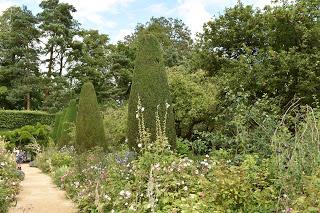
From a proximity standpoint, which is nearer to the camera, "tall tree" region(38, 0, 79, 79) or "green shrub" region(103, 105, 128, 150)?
"green shrub" region(103, 105, 128, 150)

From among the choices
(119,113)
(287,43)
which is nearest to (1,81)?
(119,113)

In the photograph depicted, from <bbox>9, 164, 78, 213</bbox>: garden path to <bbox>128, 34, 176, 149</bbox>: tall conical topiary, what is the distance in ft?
5.75

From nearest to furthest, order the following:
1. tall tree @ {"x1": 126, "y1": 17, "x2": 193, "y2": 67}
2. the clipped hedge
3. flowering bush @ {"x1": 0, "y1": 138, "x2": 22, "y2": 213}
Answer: flowering bush @ {"x1": 0, "y1": 138, "x2": 22, "y2": 213} → the clipped hedge → tall tree @ {"x1": 126, "y1": 17, "x2": 193, "y2": 67}

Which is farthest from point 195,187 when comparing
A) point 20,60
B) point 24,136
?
point 20,60

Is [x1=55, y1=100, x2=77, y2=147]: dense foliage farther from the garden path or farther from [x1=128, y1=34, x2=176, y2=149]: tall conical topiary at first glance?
[x1=128, y1=34, x2=176, y2=149]: tall conical topiary

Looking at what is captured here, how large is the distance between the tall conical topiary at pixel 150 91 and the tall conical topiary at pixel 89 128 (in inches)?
187

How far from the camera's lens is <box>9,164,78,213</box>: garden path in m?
6.90

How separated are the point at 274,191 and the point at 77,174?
5.34 meters

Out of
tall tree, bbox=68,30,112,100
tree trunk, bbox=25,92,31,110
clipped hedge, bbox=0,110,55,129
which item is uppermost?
tall tree, bbox=68,30,112,100

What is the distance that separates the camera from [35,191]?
907 cm

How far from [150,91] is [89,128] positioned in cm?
525

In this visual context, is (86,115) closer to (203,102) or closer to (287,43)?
(203,102)

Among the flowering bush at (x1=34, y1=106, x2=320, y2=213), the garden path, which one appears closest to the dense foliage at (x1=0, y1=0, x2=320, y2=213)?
the flowering bush at (x1=34, y1=106, x2=320, y2=213)

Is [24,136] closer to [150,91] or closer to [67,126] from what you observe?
[67,126]
